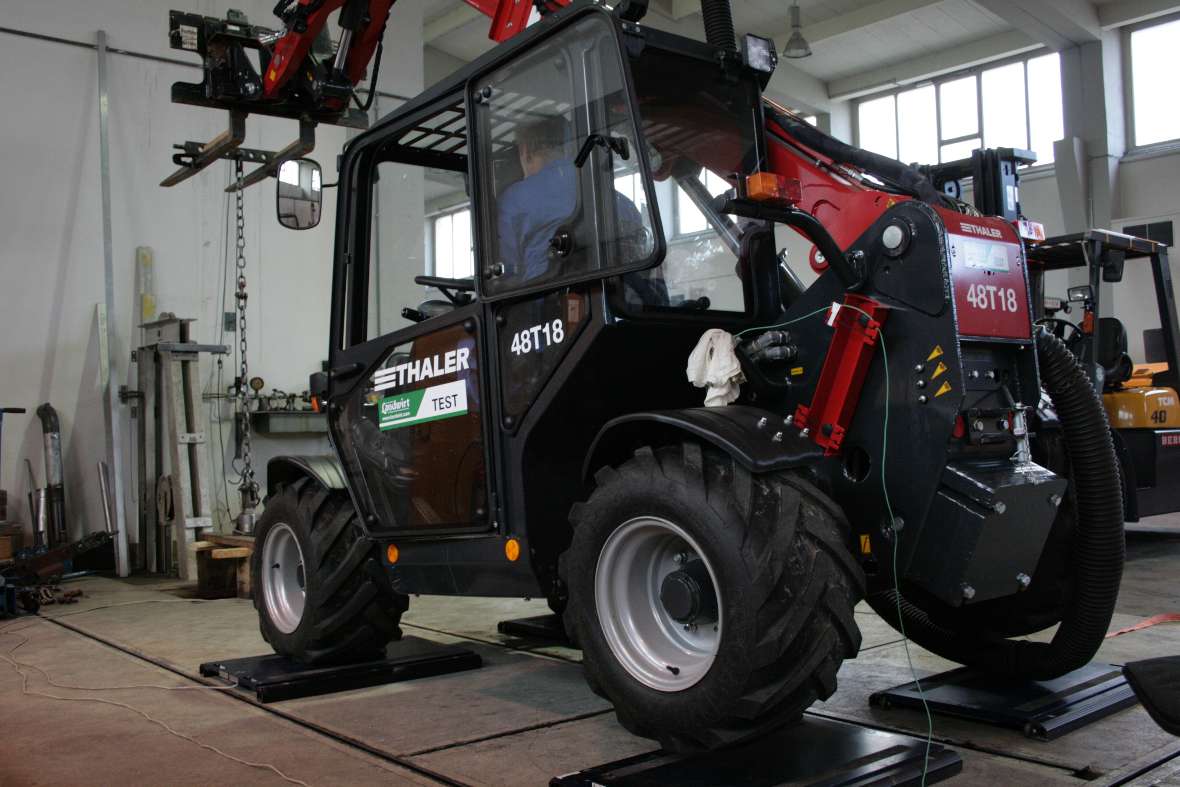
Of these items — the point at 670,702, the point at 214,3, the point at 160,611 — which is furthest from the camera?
the point at 214,3

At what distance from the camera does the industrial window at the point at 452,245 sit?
3.90 metres

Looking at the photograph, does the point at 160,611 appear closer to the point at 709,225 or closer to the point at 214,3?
the point at 709,225

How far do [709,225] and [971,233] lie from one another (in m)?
0.88

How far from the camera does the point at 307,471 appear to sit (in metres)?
4.68

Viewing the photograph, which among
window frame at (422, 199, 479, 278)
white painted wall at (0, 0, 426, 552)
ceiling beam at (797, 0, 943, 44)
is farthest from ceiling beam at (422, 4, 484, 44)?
window frame at (422, 199, 479, 278)

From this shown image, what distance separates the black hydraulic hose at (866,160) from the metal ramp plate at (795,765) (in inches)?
61.9

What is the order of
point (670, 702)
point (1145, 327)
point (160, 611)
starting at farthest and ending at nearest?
point (1145, 327) < point (160, 611) < point (670, 702)

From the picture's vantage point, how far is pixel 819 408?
3.07 meters

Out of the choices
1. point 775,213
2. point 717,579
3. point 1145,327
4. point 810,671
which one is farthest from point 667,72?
point 1145,327

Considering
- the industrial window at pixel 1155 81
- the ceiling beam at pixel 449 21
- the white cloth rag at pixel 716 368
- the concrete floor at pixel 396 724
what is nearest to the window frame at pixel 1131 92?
the industrial window at pixel 1155 81

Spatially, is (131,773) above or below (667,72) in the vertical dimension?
below

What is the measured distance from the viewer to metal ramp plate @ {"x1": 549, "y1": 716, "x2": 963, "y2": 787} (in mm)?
2740

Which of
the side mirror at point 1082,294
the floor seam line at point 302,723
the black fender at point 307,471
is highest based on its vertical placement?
the side mirror at point 1082,294

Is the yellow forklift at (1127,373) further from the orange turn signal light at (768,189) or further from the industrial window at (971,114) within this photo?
the industrial window at (971,114)
